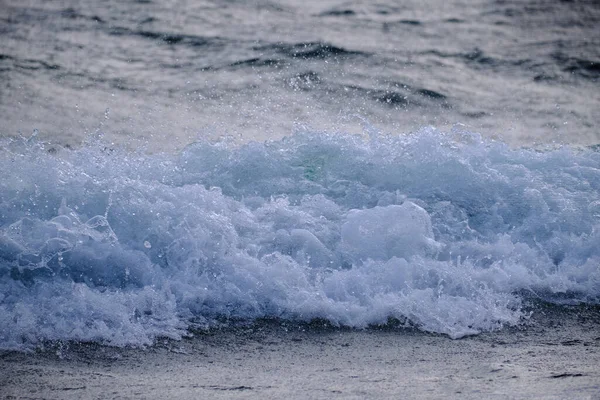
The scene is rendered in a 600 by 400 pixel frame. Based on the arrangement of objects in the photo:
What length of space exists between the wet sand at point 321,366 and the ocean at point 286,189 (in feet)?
0.40

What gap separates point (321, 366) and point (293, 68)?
6.18 metres

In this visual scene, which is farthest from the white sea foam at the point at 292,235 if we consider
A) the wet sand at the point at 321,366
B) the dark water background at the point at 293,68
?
the dark water background at the point at 293,68

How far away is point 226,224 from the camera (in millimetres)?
4594

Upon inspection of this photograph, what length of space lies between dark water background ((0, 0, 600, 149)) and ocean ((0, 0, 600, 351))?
0.14 ft

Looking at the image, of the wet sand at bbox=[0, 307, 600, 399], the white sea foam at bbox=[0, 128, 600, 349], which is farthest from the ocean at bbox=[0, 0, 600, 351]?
the wet sand at bbox=[0, 307, 600, 399]

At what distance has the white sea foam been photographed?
13.3ft

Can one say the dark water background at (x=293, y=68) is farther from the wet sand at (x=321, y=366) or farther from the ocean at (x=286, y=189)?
the wet sand at (x=321, y=366)

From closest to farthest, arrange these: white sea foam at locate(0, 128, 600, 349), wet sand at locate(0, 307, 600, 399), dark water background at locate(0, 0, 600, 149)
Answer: wet sand at locate(0, 307, 600, 399) < white sea foam at locate(0, 128, 600, 349) < dark water background at locate(0, 0, 600, 149)

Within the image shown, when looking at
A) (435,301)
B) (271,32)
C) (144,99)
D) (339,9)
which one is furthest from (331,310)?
(339,9)

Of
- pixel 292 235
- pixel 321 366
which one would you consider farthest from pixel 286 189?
pixel 321 366

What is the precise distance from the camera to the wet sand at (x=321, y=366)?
3205 millimetres

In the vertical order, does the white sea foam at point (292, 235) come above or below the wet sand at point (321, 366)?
above

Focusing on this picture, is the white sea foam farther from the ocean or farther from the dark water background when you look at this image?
the dark water background

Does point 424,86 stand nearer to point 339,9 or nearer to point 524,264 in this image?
point 339,9
